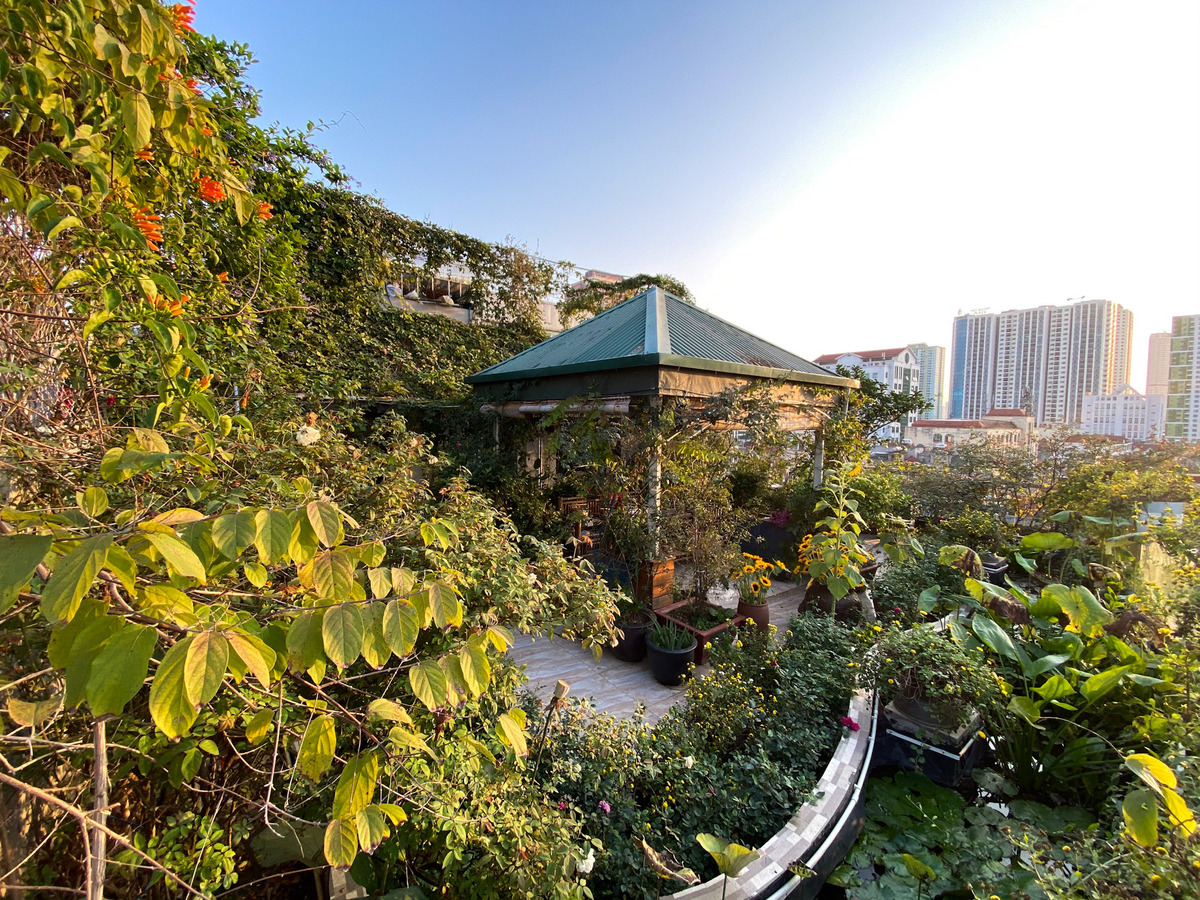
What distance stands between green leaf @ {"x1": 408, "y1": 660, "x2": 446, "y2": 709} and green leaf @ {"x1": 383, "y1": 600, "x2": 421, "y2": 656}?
9 cm

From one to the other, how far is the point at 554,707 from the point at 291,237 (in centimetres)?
404

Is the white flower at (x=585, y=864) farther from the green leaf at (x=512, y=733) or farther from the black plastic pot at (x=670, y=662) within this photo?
the black plastic pot at (x=670, y=662)

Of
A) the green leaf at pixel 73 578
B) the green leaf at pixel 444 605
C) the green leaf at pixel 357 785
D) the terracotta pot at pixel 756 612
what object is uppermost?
the green leaf at pixel 73 578

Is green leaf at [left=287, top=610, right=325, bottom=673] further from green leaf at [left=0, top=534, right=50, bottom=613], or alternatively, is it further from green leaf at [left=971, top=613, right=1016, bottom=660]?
green leaf at [left=971, top=613, right=1016, bottom=660]

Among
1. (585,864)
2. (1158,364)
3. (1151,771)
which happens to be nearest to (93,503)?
(585,864)

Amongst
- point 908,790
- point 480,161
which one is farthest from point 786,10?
point 908,790

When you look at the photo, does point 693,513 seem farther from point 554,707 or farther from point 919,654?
point 554,707

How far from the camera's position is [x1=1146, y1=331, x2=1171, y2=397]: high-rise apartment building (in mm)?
7254

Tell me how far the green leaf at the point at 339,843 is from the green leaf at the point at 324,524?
504 mm

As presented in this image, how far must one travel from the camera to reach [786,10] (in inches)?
186

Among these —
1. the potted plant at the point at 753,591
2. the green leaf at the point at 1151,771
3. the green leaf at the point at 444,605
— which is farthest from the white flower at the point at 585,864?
the potted plant at the point at 753,591

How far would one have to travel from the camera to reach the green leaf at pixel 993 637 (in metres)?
2.63

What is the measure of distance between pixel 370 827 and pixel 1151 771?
7.98 feet

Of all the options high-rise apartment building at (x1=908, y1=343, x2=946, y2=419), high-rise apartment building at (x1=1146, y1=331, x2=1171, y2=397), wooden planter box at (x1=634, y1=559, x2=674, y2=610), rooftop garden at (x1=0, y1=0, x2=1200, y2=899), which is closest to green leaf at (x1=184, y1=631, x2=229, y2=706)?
rooftop garden at (x1=0, y1=0, x2=1200, y2=899)
